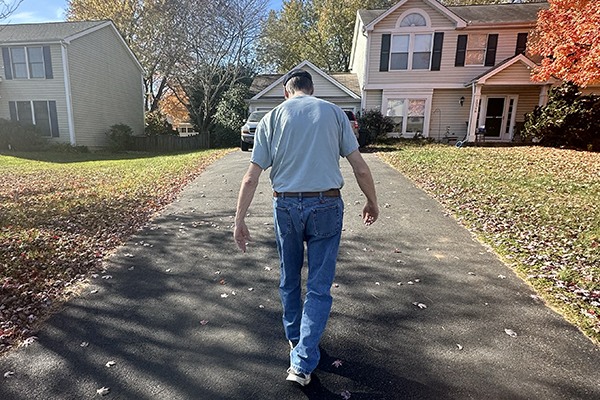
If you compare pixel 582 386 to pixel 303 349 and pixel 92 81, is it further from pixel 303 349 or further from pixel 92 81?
pixel 92 81

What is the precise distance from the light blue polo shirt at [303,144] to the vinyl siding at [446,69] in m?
16.9

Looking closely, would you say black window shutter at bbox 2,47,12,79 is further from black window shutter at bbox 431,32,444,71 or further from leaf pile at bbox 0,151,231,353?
black window shutter at bbox 431,32,444,71

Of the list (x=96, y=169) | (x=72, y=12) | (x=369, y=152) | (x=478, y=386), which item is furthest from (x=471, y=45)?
(x=72, y=12)

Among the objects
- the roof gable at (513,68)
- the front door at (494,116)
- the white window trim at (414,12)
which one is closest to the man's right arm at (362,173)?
the roof gable at (513,68)

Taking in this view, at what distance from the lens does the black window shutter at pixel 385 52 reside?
17500mm

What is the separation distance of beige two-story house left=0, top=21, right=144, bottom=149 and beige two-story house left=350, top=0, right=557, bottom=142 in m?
14.9

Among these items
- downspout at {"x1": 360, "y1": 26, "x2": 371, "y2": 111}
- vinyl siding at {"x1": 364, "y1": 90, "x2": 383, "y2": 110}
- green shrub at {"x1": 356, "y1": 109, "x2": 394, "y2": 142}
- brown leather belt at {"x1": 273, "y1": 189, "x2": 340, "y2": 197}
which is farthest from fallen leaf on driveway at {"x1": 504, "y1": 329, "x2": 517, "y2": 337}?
vinyl siding at {"x1": 364, "y1": 90, "x2": 383, "y2": 110}

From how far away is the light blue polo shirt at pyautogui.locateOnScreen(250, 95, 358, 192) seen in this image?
7.38 ft

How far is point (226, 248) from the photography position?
16.4 feet

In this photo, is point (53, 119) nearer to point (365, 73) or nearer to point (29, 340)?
point (365, 73)

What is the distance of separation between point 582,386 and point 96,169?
13727 millimetres

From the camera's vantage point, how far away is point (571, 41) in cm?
1152

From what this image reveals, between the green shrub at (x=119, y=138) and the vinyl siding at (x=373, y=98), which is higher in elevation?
the vinyl siding at (x=373, y=98)

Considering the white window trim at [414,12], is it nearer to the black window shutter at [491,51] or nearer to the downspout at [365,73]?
the downspout at [365,73]
